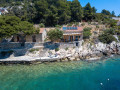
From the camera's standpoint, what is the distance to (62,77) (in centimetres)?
1419

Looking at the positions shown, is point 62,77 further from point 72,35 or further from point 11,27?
point 11,27

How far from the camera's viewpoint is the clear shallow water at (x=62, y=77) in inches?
479

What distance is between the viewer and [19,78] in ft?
45.8

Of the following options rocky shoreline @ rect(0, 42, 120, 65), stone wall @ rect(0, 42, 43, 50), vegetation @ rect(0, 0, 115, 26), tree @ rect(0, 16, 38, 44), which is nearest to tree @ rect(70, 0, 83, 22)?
vegetation @ rect(0, 0, 115, 26)

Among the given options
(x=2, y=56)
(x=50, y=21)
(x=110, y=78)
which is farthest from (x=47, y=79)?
(x=50, y=21)

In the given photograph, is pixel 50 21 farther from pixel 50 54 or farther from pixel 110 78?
pixel 110 78

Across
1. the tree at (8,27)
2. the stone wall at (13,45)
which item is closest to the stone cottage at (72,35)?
the stone wall at (13,45)

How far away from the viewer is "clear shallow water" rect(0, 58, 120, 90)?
12.2 meters

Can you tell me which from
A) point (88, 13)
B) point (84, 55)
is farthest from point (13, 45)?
point (88, 13)

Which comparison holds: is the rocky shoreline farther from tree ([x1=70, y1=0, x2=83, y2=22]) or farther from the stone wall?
tree ([x1=70, y1=0, x2=83, y2=22])

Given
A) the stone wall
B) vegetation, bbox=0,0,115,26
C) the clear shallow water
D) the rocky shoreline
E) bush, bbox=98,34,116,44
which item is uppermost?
Answer: vegetation, bbox=0,0,115,26

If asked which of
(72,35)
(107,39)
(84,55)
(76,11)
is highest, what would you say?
(76,11)

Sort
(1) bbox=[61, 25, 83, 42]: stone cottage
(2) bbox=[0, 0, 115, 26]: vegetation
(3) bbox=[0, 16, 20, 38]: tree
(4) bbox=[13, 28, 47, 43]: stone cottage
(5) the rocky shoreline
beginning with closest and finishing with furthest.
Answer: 1. (3) bbox=[0, 16, 20, 38]: tree
2. (5) the rocky shoreline
3. (4) bbox=[13, 28, 47, 43]: stone cottage
4. (1) bbox=[61, 25, 83, 42]: stone cottage
5. (2) bbox=[0, 0, 115, 26]: vegetation

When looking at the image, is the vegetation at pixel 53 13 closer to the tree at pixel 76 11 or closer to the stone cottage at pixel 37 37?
the tree at pixel 76 11
